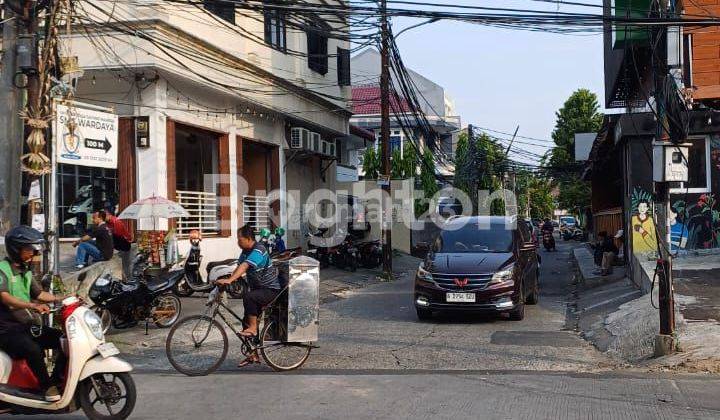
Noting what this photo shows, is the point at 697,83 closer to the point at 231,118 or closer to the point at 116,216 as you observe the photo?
the point at 231,118

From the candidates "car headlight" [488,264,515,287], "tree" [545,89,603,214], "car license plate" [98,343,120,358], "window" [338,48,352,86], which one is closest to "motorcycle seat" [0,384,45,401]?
"car license plate" [98,343,120,358]

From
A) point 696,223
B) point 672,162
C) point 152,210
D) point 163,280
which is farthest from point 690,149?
point 163,280

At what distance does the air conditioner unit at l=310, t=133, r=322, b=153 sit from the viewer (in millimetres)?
22422

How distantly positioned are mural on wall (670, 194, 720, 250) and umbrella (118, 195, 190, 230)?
35.5 ft

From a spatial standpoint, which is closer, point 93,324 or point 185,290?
point 93,324

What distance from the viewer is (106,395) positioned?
5805 millimetres

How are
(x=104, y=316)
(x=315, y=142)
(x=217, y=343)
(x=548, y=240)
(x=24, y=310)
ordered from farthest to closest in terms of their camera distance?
(x=548, y=240) → (x=315, y=142) → (x=104, y=316) → (x=217, y=343) → (x=24, y=310)

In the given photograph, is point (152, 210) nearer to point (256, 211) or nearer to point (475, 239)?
point (475, 239)

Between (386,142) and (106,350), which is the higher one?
(386,142)

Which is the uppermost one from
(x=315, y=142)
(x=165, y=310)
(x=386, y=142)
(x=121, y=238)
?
(x=315, y=142)

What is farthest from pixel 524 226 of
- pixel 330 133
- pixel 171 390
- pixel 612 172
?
pixel 612 172

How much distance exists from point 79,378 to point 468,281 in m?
7.20

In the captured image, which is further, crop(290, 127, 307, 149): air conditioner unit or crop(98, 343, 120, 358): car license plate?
crop(290, 127, 307, 149): air conditioner unit

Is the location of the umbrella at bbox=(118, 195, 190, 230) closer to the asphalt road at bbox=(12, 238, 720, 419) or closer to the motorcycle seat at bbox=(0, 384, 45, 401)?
the asphalt road at bbox=(12, 238, 720, 419)
